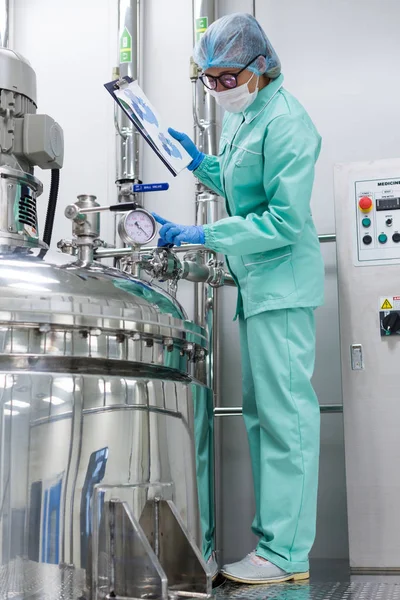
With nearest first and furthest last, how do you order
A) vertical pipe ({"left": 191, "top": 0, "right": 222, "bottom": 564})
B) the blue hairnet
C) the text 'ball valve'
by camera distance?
the blue hairnet
the text 'ball valve'
vertical pipe ({"left": 191, "top": 0, "right": 222, "bottom": 564})

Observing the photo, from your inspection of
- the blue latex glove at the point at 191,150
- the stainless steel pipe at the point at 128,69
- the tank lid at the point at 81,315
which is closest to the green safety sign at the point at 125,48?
the stainless steel pipe at the point at 128,69

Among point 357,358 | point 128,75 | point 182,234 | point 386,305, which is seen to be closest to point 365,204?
point 386,305

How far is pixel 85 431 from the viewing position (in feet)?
4.12

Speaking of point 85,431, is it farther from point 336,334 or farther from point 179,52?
point 179,52

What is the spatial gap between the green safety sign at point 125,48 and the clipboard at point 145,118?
835mm

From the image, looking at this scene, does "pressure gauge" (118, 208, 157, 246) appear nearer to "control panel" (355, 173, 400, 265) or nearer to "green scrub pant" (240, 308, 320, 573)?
"green scrub pant" (240, 308, 320, 573)

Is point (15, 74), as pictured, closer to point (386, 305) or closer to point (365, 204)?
point (365, 204)

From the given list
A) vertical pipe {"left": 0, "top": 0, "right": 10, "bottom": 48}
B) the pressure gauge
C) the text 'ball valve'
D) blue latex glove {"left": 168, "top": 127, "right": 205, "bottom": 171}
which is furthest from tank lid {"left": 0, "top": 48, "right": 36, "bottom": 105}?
vertical pipe {"left": 0, "top": 0, "right": 10, "bottom": 48}

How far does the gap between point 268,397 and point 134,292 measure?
617mm

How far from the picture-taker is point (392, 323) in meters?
2.21

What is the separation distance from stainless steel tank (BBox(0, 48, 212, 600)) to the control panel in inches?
39.0

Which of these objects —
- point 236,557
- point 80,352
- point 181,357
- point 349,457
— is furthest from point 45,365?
point 236,557

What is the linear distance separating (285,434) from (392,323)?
51cm

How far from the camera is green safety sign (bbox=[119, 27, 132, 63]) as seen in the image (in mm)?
2777
